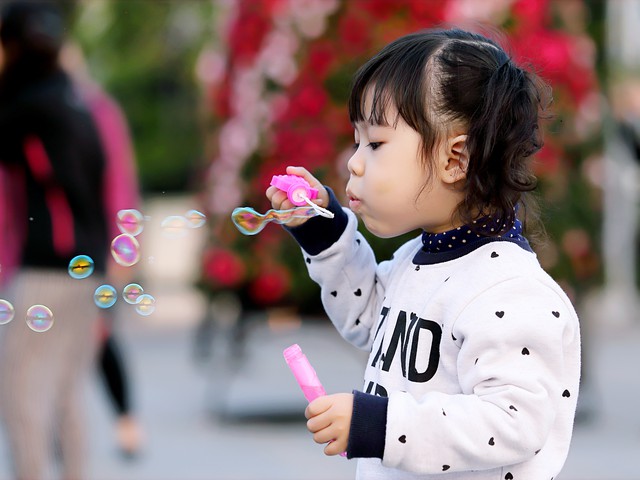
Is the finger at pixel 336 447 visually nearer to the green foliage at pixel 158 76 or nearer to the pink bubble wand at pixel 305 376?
the pink bubble wand at pixel 305 376

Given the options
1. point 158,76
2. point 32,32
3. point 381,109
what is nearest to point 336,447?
point 381,109

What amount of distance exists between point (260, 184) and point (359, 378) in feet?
8.01

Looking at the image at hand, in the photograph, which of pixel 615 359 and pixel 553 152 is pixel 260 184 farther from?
pixel 615 359

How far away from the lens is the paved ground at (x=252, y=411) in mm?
5082


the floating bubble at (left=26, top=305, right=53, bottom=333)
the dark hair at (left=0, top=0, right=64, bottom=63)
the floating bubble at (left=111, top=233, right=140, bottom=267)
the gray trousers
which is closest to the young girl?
the floating bubble at (left=111, top=233, right=140, bottom=267)

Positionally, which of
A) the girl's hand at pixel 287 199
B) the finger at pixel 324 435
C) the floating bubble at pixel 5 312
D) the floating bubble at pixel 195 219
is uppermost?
the girl's hand at pixel 287 199

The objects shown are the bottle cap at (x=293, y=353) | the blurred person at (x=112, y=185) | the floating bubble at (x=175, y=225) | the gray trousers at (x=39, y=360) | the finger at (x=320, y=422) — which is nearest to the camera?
the finger at (x=320, y=422)

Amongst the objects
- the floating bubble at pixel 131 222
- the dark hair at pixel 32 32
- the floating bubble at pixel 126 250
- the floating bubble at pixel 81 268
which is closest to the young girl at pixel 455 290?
the floating bubble at pixel 131 222

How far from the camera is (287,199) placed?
203 cm

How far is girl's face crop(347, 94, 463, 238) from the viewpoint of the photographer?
1.84 meters

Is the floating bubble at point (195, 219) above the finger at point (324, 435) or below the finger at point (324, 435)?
above

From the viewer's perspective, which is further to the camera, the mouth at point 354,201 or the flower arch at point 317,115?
the flower arch at point 317,115

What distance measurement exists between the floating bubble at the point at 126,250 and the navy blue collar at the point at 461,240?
32.7 inches

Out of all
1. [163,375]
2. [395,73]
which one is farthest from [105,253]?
[163,375]
